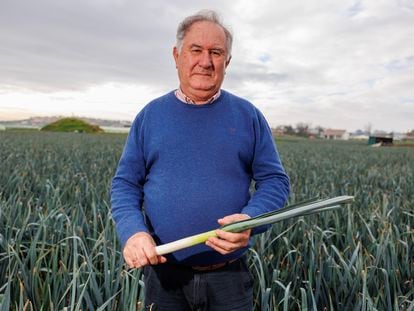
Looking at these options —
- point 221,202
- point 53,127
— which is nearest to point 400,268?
point 221,202

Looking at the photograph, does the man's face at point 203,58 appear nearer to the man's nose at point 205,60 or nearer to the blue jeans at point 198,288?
the man's nose at point 205,60

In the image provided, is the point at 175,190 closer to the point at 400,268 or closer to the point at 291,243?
the point at 291,243

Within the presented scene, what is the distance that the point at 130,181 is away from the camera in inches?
52.7

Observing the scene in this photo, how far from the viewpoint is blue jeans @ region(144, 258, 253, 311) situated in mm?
1279

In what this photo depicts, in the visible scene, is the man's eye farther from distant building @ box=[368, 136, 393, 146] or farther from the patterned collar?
distant building @ box=[368, 136, 393, 146]

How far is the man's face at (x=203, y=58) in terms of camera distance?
1.23 metres

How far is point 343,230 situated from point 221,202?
1640 mm

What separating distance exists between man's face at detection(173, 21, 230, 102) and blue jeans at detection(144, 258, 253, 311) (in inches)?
24.6

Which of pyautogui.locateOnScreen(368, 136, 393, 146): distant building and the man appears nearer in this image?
the man

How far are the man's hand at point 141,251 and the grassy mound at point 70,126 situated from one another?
71.7m

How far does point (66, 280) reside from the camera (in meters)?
1.43

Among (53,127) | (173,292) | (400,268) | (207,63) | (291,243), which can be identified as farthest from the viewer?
(53,127)

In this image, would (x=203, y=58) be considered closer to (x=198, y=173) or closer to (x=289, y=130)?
(x=198, y=173)

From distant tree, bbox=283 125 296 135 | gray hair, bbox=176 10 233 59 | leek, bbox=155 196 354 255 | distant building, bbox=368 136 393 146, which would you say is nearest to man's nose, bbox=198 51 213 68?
gray hair, bbox=176 10 233 59
